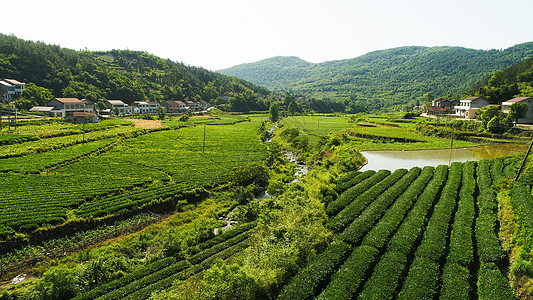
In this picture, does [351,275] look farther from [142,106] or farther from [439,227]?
[142,106]

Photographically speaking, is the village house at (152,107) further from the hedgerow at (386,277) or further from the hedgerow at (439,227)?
the hedgerow at (386,277)

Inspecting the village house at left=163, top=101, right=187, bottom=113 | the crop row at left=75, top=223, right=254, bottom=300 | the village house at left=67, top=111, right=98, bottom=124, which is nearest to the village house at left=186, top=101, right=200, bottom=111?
the village house at left=163, top=101, right=187, bottom=113

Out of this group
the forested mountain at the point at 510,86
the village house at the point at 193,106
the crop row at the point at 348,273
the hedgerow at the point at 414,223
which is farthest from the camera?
the village house at the point at 193,106

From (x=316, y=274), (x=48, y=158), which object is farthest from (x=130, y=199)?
(x=48, y=158)

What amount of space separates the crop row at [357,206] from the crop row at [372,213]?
1.64 ft

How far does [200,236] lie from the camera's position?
24.4 metres

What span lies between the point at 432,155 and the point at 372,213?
3635 cm

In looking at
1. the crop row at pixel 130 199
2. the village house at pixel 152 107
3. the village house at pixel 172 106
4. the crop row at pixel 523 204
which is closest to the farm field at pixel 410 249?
the crop row at pixel 523 204

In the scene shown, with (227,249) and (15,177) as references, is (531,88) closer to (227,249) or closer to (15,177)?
(227,249)

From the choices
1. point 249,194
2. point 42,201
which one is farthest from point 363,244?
point 42,201

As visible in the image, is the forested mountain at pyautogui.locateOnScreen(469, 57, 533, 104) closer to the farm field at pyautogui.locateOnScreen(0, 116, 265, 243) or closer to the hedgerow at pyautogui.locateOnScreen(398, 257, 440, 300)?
the farm field at pyautogui.locateOnScreen(0, 116, 265, 243)

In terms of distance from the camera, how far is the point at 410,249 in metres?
19.1

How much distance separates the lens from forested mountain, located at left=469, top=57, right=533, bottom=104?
84000 mm

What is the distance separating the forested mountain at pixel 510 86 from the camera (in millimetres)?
84000
